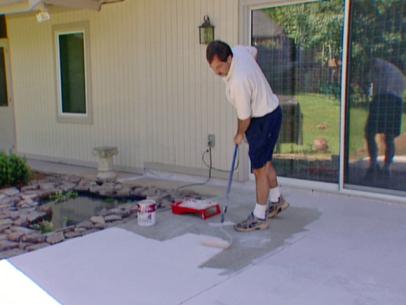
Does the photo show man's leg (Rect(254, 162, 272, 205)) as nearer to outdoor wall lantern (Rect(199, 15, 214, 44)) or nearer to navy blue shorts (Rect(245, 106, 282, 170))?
navy blue shorts (Rect(245, 106, 282, 170))

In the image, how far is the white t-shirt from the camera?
11.8ft

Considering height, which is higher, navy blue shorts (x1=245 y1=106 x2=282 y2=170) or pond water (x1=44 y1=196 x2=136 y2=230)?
navy blue shorts (x1=245 y1=106 x2=282 y2=170)

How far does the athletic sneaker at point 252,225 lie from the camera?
153 inches

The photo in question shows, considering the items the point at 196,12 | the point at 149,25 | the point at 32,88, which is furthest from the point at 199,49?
the point at 32,88

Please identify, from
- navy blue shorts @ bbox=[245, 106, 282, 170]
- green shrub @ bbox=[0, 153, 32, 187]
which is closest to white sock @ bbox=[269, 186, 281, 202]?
navy blue shorts @ bbox=[245, 106, 282, 170]

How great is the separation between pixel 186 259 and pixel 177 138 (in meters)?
2.90

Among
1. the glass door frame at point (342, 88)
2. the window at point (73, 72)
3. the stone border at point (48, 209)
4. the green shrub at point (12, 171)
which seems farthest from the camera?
the window at point (73, 72)

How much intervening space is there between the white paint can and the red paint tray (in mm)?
354

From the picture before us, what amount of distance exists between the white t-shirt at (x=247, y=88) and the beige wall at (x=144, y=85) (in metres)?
1.70

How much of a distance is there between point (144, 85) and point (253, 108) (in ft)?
9.54

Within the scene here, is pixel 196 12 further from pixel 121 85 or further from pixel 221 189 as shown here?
pixel 221 189

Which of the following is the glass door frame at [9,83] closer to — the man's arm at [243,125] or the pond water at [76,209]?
the pond water at [76,209]

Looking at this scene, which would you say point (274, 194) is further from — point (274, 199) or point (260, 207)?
point (260, 207)

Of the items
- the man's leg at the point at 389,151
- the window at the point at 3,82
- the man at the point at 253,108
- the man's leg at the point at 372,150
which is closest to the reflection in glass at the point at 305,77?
the man's leg at the point at 372,150
